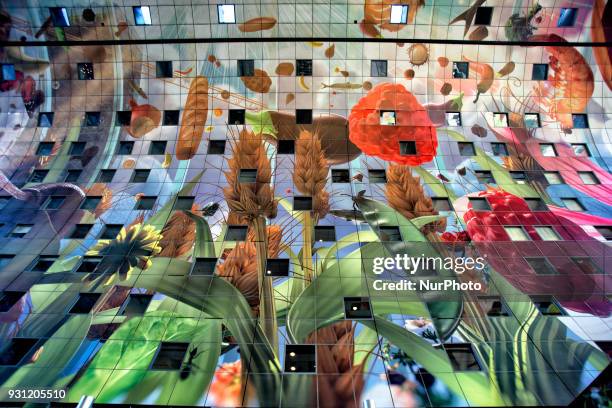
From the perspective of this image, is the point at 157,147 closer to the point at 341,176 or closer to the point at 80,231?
the point at 80,231

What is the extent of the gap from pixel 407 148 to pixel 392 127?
1.24 meters

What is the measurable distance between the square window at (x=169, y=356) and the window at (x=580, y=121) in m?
18.6

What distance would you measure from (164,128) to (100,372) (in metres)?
11.4

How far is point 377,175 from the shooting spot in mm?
18344

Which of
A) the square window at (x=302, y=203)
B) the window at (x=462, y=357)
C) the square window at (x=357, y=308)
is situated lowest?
the window at (x=462, y=357)

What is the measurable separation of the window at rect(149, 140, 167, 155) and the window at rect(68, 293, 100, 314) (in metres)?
7.31

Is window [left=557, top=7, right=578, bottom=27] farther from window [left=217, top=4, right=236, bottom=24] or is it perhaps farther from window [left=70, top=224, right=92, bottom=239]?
window [left=70, top=224, right=92, bottom=239]

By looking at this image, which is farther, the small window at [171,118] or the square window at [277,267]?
the small window at [171,118]

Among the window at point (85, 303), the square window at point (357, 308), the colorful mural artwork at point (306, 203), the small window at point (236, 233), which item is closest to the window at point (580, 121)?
the colorful mural artwork at point (306, 203)

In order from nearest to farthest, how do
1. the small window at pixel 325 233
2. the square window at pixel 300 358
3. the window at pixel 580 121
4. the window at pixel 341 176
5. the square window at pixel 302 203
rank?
the square window at pixel 300 358, the small window at pixel 325 233, the square window at pixel 302 203, the window at pixel 341 176, the window at pixel 580 121

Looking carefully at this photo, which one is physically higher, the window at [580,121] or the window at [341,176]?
the window at [580,121]

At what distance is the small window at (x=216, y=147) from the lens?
1915 centimetres

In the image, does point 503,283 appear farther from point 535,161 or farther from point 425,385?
point 535,161

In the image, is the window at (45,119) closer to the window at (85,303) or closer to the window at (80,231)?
the window at (80,231)
